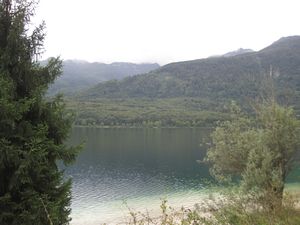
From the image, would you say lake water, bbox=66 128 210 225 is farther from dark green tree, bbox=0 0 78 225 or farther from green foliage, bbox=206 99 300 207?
dark green tree, bbox=0 0 78 225

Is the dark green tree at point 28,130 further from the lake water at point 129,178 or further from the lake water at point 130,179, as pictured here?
the lake water at point 129,178

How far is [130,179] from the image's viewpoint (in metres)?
61.4

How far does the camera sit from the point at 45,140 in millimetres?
12070

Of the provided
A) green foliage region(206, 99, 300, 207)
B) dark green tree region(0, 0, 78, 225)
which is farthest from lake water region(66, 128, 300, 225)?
dark green tree region(0, 0, 78, 225)

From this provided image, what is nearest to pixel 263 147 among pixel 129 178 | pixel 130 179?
pixel 130 179

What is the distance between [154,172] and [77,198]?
2415cm

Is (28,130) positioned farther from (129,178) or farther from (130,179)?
(129,178)

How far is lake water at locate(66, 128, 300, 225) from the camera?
41281 millimetres

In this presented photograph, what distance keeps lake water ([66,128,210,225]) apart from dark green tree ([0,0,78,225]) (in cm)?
1120

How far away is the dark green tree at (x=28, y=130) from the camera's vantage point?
35.9ft

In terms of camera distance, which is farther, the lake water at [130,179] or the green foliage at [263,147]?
the lake water at [130,179]

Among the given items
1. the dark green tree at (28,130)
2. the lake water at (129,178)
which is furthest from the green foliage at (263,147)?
the dark green tree at (28,130)

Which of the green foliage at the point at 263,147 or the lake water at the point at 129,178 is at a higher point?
the green foliage at the point at 263,147

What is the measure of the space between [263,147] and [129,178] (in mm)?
42912
